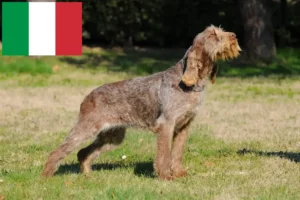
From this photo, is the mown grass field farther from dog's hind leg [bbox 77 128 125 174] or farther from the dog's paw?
dog's hind leg [bbox 77 128 125 174]

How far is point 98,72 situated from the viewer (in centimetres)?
2306

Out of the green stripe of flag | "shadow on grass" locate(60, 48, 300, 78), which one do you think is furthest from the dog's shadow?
"shadow on grass" locate(60, 48, 300, 78)

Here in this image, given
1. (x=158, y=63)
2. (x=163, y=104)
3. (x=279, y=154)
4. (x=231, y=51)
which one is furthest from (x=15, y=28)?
(x=231, y=51)

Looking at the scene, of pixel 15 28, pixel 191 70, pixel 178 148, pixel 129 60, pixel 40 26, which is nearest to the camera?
pixel 191 70

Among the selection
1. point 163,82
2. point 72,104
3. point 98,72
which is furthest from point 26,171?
point 98,72

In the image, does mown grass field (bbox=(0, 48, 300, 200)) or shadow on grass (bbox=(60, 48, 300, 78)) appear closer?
mown grass field (bbox=(0, 48, 300, 200))

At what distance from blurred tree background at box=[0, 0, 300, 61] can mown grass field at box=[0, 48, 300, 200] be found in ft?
18.3

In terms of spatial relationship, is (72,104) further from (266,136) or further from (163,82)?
(163,82)

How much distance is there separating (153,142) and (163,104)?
2968 millimetres

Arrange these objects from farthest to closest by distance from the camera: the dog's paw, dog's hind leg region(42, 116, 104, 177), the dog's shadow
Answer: the dog's shadow
the dog's paw
dog's hind leg region(42, 116, 104, 177)

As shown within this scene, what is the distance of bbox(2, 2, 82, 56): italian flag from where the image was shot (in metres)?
19.1

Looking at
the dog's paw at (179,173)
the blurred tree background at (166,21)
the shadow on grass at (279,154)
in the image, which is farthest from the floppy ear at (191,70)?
the blurred tree background at (166,21)

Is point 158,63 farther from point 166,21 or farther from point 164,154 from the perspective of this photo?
point 164,154

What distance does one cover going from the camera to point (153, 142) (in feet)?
37.2
